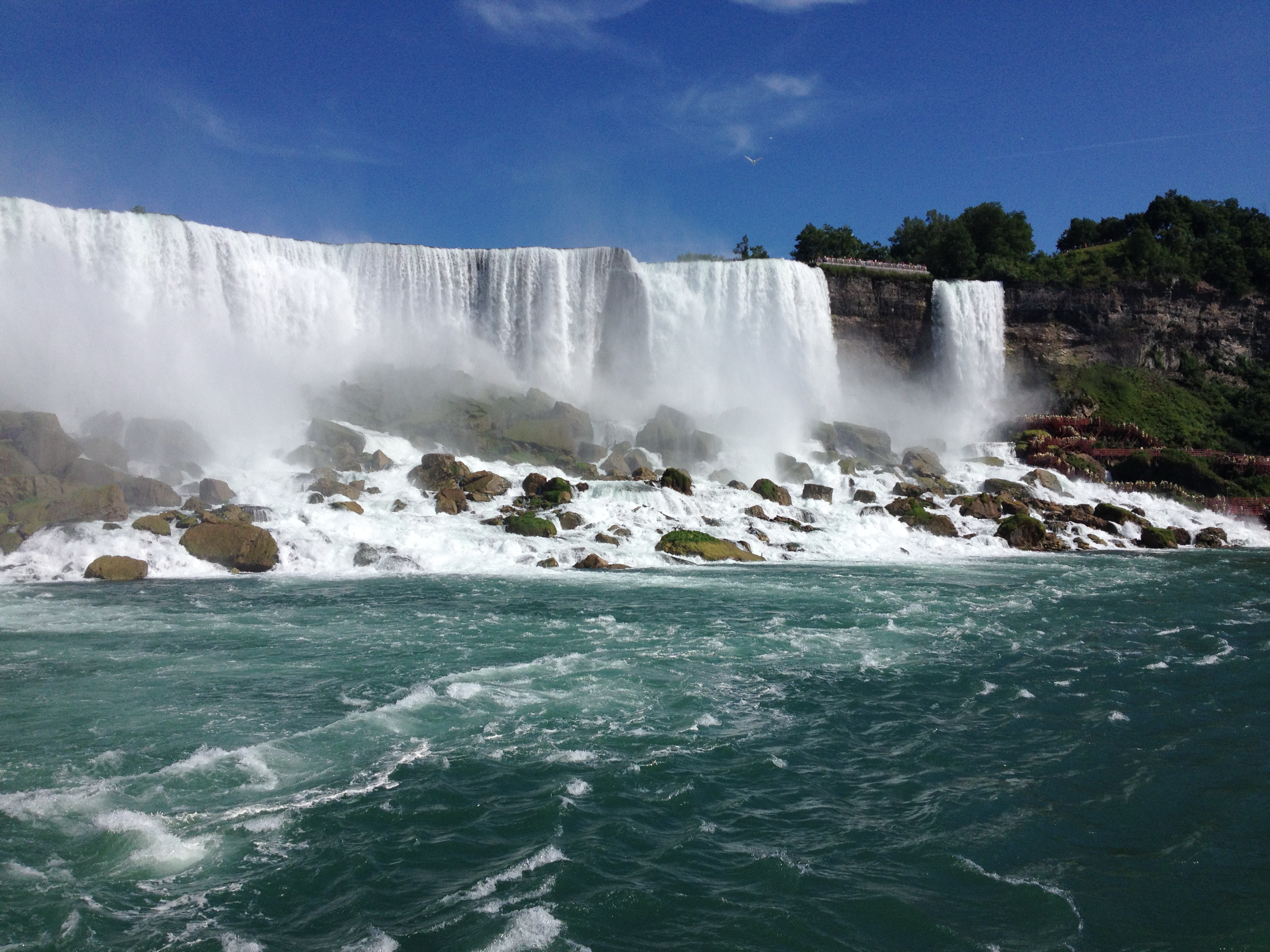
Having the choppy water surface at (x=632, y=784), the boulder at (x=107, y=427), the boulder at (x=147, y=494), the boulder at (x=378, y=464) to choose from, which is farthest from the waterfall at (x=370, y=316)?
the choppy water surface at (x=632, y=784)

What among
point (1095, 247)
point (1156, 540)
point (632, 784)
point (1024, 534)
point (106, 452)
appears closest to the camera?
point (632, 784)

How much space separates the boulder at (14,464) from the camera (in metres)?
21.2

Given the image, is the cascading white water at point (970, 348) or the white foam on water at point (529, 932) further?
the cascading white water at point (970, 348)

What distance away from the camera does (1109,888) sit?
542 centimetres

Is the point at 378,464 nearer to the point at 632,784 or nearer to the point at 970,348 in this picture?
the point at 632,784

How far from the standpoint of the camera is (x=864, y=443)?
35.2 meters

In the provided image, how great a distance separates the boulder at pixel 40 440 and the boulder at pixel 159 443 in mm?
3088

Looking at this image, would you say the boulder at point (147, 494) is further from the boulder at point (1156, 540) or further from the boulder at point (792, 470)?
the boulder at point (1156, 540)

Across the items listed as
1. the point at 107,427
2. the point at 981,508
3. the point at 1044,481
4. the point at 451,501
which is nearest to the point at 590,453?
the point at 451,501

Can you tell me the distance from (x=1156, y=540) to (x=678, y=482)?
14.6m

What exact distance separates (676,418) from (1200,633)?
2194 cm

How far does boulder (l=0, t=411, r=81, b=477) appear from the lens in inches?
872

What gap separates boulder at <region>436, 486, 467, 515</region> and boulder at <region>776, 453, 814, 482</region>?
11863mm

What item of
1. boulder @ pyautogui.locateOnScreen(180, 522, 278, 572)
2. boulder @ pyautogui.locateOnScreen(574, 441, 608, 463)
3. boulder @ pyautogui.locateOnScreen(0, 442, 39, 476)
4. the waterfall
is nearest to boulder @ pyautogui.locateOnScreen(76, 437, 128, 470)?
boulder @ pyautogui.locateOnScreen(0, 442, 39, 476)
